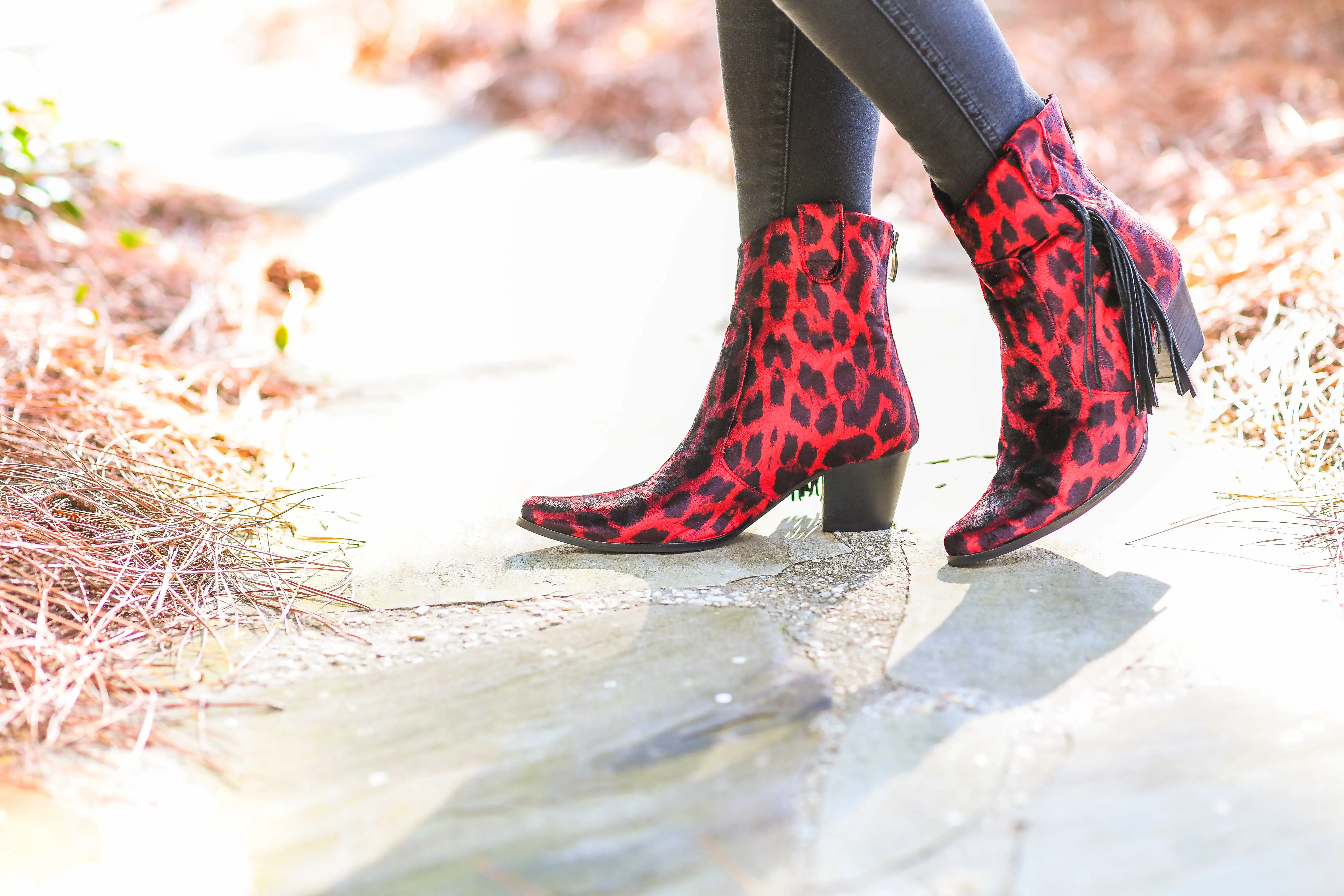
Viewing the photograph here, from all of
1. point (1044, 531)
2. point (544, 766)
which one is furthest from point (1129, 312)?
point (544, 766)

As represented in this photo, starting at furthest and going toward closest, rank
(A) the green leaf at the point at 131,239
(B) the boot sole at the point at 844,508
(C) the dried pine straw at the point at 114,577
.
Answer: (A) the green leaf at the point at 131,239, (B) the boot sole at the point at 844,508, (C) the dried pine straw at the point at 114,577

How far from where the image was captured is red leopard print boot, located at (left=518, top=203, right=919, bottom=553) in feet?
3.32

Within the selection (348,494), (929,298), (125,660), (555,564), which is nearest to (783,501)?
(555,564)

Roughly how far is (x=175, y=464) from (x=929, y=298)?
128 cm

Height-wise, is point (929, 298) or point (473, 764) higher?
point (929, 298)

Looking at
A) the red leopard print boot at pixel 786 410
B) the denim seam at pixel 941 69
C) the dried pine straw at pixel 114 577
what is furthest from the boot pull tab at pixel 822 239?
the dried pine straw at pixel 114 577

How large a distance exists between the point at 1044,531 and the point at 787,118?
0.44 metres

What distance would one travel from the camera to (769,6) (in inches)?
37.2

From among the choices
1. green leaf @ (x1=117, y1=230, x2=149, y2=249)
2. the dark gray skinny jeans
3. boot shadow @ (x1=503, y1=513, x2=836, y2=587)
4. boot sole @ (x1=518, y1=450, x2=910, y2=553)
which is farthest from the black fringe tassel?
green leaf @ (x1=117, y1=230, x2=149, y2=249)

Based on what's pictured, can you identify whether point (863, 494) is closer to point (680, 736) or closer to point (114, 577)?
point (680, 736)

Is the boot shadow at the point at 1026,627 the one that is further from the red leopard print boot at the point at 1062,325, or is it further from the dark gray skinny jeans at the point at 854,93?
the dark gray skinny jeans at the point at 854,93

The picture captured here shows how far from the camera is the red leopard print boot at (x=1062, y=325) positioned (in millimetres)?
917

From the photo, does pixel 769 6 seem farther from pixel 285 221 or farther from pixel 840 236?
pixel 285 221

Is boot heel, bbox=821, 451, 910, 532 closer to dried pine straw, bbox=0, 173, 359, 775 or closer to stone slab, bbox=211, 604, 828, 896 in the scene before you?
stone slab, bbox=211, 604, 828, 896
